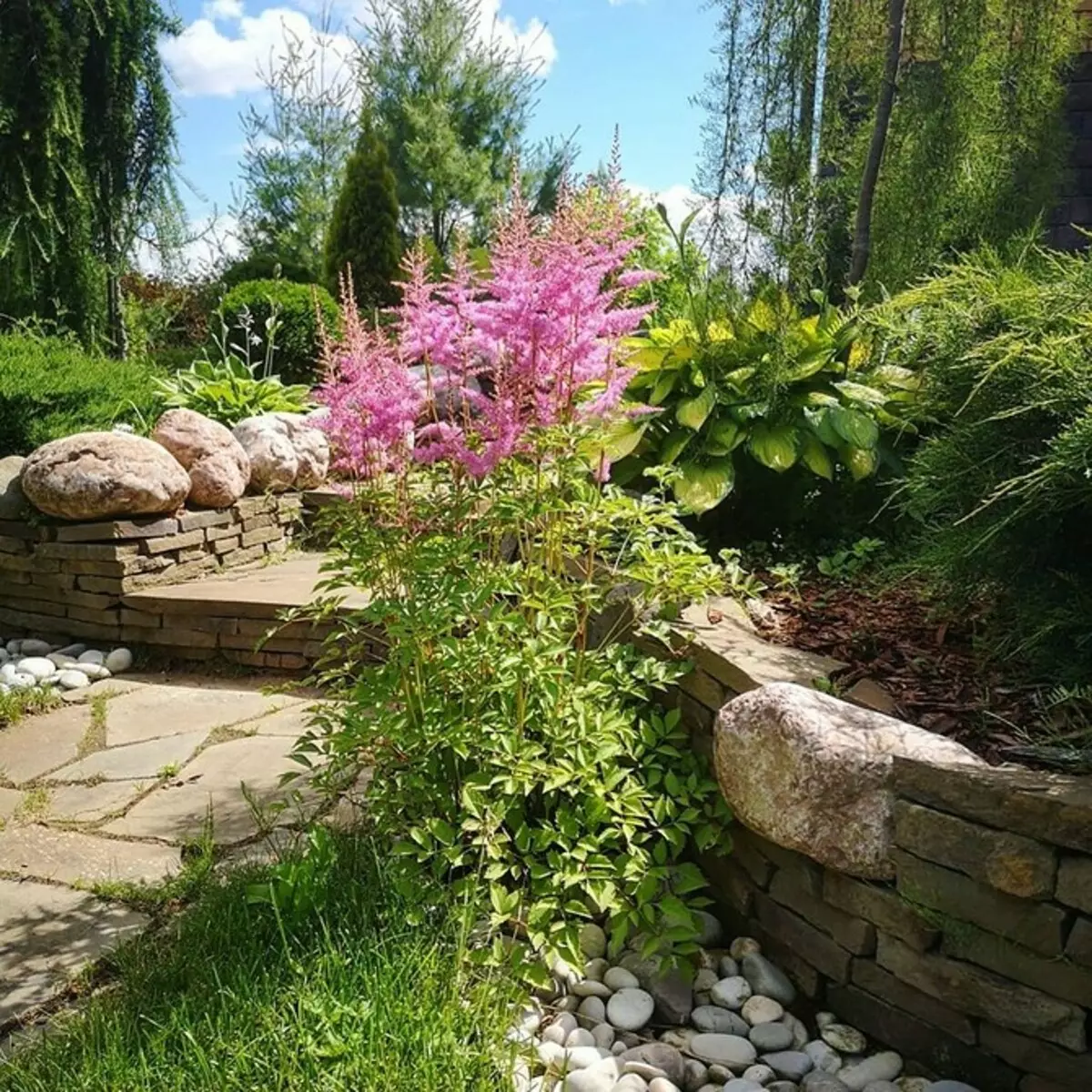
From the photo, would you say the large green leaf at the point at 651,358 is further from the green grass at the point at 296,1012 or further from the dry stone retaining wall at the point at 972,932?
the green grass at the point at 296,1012

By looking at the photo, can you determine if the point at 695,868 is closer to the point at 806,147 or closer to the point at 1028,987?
the point at 1028,987

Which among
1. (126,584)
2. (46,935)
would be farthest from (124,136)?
(46,935)

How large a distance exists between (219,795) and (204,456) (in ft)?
7.04

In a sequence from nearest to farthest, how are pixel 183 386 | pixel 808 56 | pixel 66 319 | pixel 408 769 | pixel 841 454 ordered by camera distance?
pixel 408 769 → pixel 841 454 → pixel 808 56 → pixel 183 386 → pixel 66 319

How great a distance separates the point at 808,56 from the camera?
362cm

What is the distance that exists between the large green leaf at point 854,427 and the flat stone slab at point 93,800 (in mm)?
2226

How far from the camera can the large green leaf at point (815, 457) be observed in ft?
9.45

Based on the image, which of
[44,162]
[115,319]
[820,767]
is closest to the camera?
[820,767]

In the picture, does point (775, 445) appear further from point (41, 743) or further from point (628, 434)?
point (41, 743)

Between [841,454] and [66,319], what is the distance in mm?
6466

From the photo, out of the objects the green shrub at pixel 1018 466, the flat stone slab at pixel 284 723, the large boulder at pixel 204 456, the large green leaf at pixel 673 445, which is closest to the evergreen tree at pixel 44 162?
the large boulder at pixel 204 456

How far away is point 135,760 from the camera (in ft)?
9.96

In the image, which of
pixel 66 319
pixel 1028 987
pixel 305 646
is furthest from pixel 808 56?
pixel 66 319

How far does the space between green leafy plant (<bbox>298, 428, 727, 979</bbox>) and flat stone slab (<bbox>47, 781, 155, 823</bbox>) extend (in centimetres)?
93
